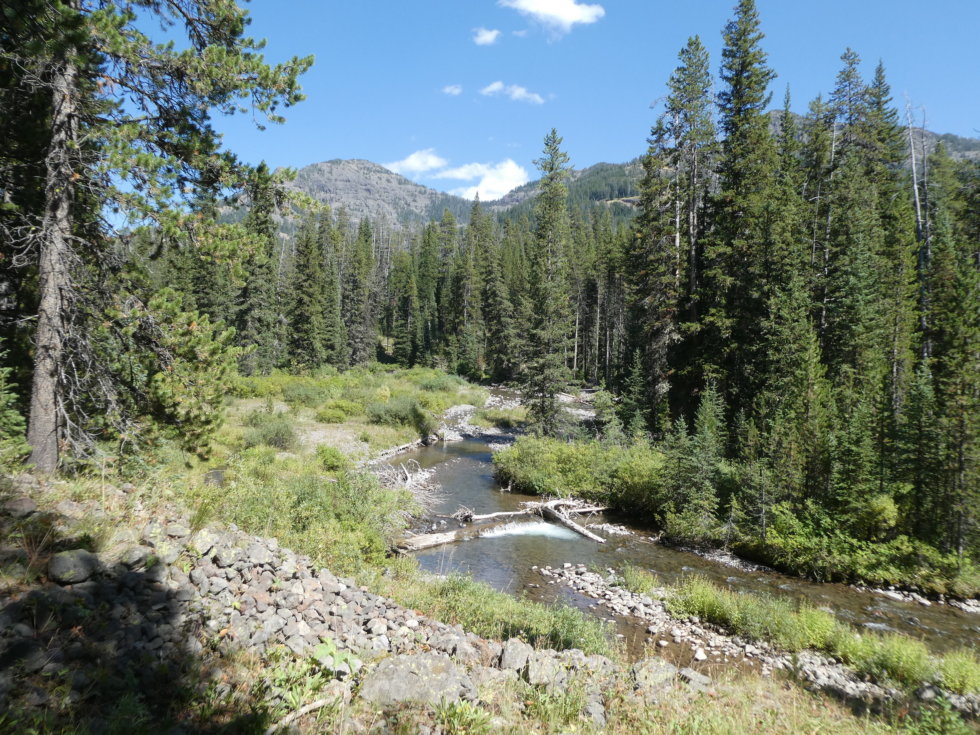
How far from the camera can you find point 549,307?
26875mm

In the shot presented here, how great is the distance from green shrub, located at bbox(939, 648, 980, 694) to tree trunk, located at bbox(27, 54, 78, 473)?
13.9m

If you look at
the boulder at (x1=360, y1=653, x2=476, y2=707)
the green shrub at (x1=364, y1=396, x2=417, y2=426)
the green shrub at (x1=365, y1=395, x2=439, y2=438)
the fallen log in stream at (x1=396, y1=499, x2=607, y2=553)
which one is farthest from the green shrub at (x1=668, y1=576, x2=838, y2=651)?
the green shrub at (x1=364, y1=396, x2=417, y2=426)

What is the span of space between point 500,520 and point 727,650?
875cm

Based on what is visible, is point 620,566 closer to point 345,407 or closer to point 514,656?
point 514,656

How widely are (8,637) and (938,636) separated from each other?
15138mm

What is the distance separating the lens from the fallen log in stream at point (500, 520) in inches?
552

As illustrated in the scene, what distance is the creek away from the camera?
1065 centimetres

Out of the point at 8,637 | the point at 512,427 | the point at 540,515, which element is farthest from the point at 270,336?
the point at 8,637

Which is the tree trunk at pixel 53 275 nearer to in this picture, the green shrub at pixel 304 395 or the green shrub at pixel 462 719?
the green shrub at pixel 462 719

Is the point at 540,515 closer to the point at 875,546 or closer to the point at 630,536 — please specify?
the point at 630,536

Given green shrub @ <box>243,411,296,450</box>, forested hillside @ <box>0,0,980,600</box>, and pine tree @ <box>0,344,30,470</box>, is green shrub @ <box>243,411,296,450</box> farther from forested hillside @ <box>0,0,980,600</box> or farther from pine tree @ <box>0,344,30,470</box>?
pine tree @ <box>0,344,30,470</box>

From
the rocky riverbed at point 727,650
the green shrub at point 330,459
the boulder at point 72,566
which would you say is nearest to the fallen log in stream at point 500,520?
the rocky riverbed at point 727,650

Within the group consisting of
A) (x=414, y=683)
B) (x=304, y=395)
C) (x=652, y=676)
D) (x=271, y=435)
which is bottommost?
(x=652, y=676)

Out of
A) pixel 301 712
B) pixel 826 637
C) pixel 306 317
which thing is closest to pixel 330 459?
pixel 301 712
